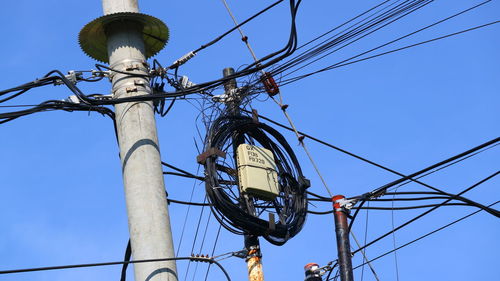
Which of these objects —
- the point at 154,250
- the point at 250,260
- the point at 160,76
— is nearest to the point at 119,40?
the point at 160,76

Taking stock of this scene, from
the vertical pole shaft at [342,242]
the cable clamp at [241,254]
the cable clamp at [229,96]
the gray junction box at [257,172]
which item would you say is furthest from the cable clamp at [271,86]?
the vertical pole shaft at [342,242]

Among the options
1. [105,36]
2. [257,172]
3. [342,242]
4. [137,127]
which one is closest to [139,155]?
[137,127]

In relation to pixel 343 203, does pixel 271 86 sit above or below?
above

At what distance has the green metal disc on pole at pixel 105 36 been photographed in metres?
9.13

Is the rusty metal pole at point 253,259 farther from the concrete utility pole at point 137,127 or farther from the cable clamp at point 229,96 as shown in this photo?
the concrete utility pole at point 137,127

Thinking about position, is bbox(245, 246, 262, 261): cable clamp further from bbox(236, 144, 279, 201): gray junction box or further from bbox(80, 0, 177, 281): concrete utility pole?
bbox(80, 0, 177, 281): concrete utility pole

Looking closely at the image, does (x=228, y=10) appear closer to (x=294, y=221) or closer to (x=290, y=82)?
(x=290, y=82)

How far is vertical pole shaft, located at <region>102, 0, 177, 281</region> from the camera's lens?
306 inches

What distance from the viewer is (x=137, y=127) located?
8.39 m

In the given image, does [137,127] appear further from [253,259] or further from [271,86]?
[271,86]

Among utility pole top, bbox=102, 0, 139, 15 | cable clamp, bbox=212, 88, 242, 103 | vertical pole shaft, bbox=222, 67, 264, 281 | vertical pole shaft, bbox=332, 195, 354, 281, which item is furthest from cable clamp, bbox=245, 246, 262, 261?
utility pole top, bbox=102, 0, 139, 15

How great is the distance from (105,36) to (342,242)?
3.18 m

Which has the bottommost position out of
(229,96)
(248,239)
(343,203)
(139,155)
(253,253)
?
(343,203)

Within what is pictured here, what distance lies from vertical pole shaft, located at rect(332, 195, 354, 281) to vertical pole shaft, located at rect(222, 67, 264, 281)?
1.64 m
